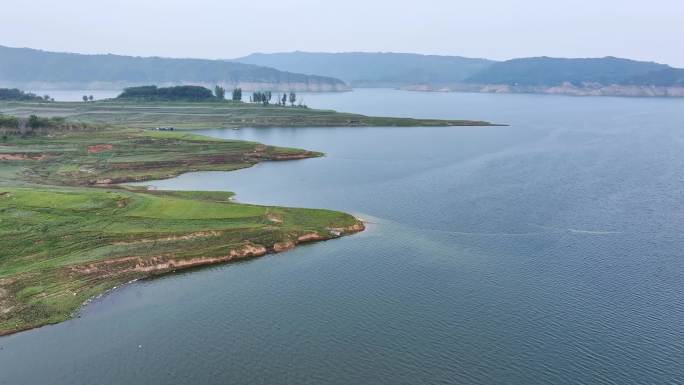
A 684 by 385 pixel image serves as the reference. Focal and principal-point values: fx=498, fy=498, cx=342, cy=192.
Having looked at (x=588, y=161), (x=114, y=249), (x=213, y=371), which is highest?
(x=588, y=161)

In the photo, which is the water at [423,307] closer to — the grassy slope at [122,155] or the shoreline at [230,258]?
the shoreline at [230,258]

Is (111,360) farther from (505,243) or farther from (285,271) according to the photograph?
(505,243)

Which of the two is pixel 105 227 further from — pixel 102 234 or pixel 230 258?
pixel 230 258

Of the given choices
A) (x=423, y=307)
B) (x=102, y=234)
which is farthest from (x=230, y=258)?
(x=423, y=307)

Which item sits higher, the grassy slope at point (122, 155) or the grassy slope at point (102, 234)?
the grassy slope at point (122, 155)

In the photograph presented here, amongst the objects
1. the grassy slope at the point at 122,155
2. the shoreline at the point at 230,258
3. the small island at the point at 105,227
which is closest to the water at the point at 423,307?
the shoreline at the point at 230,258

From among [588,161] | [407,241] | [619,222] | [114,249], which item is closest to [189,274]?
[114,249]
